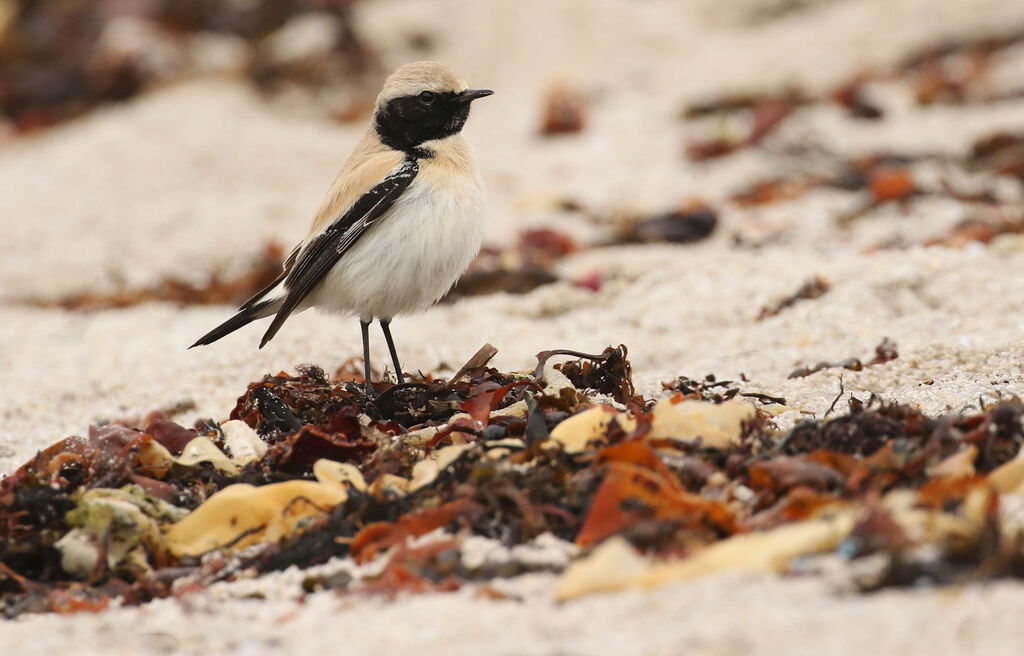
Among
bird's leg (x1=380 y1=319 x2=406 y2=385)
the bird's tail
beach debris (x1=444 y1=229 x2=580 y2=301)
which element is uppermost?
the bird's tail

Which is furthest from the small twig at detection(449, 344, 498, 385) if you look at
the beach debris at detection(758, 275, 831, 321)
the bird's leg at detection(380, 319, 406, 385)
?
the beach debris at detection(758, 275, 831, 321)

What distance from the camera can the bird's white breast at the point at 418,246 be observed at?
16.9 ft

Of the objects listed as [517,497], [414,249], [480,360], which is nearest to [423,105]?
[414,249]

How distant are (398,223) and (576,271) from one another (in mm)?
3278

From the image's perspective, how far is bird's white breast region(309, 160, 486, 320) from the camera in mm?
5160

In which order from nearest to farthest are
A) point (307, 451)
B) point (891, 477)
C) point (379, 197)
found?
point (891, 477)
point (307, 451)
point (379, 197)

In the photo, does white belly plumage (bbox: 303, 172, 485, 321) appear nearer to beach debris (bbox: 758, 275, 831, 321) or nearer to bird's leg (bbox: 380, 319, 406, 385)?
bird's leg (bbox: 380, 319, 406, 385)

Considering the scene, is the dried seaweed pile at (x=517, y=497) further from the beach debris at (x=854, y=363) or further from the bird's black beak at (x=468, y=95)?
the bird's black beak at (x=468, y=95)

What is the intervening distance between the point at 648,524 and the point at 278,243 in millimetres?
7380

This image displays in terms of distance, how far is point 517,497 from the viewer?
3.40 metres

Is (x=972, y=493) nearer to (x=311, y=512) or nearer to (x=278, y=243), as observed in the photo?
(x=311, y=512)

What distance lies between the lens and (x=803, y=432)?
12.3 ft

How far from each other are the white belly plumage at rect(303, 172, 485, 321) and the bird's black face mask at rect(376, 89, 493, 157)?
0.43 metres

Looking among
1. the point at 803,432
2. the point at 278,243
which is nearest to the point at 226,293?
the point at 278,243
